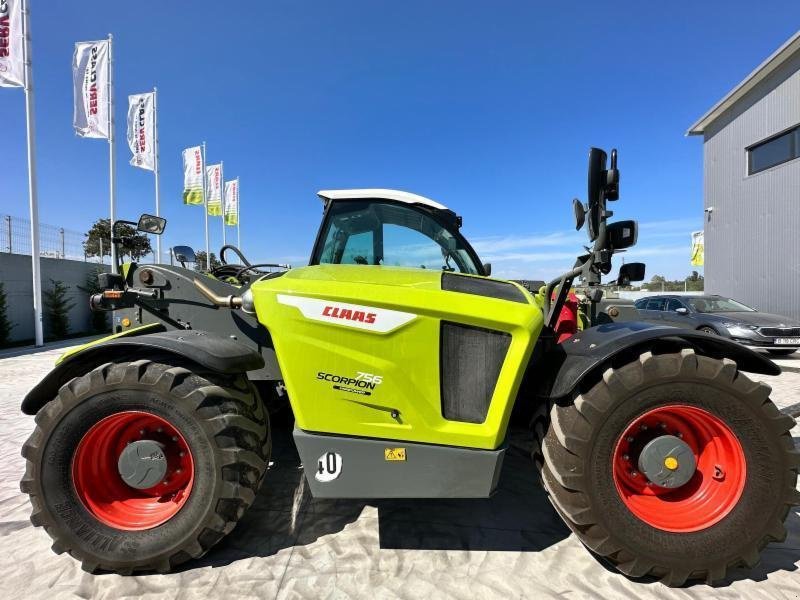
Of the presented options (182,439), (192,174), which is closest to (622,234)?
(182,439)

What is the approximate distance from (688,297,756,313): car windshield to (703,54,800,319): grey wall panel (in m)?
4.35

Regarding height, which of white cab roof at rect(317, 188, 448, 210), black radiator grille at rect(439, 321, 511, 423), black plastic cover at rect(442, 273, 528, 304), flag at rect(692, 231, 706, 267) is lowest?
black radiator grille at rect(439, 321, 511, 423)

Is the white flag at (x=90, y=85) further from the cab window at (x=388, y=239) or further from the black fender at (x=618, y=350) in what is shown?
the black fender at (x=618, y=350)

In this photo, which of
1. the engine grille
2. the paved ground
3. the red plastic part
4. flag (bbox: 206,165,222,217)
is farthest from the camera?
flag (bbox: 206,165,222,217)

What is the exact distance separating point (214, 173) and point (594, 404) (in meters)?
24.0

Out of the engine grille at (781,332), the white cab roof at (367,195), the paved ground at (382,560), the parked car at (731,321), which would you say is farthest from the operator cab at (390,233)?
the engine grille at (781,332)

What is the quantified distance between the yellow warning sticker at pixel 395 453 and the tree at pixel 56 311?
15.9m

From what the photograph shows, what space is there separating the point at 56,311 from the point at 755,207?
23613 millimetres

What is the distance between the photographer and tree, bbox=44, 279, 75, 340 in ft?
43.5

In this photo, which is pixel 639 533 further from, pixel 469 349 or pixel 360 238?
pixel 360 238

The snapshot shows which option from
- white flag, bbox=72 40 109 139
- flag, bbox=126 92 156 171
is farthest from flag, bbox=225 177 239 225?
white flag, bbox=72 40 109 139

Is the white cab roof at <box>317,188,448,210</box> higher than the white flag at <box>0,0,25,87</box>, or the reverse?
the white flag at <box>0,0,25,87</box>

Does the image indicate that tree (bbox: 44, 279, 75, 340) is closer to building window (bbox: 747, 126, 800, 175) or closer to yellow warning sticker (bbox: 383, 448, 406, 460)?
yellow warning sticker (bbox: 383, 448, 406, 460)

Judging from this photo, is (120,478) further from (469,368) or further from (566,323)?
(566,323)
